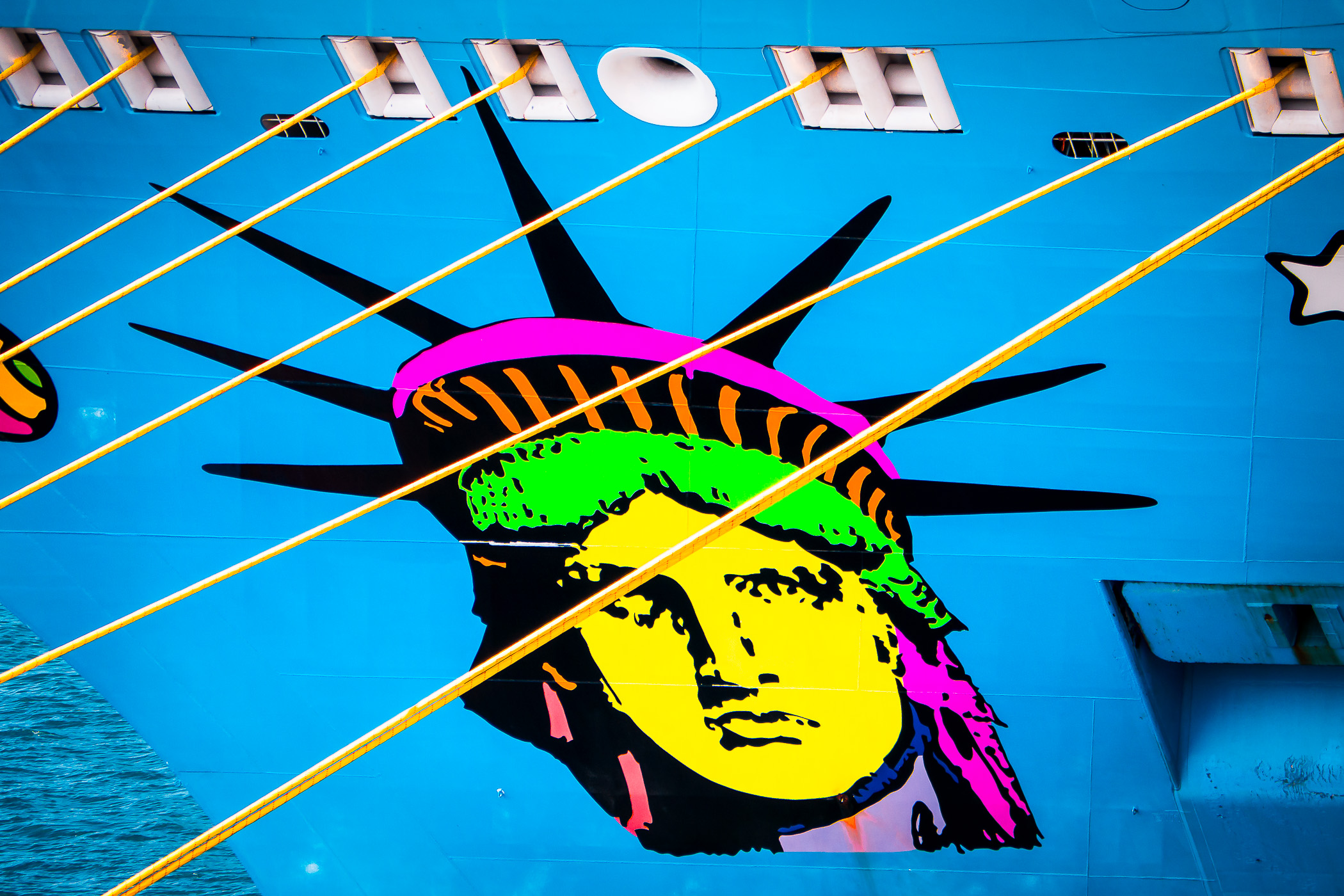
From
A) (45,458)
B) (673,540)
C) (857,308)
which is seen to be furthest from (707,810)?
(45,458)

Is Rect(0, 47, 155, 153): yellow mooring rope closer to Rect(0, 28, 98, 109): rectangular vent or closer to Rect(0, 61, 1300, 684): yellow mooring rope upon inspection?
Rect(0, 28, 98, 109): rectangular vent

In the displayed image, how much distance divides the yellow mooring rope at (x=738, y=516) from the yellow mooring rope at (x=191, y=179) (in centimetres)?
188

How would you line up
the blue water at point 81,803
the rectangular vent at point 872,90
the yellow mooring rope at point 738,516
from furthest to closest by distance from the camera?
the blue water at point 81,803 < the rectangular vent at point 872,90 < the yellow mooring rope at point 738,516

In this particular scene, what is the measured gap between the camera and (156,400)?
3441 millimetres

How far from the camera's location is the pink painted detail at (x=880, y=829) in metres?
3.36

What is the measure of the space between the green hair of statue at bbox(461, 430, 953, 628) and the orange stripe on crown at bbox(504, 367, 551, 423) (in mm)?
102

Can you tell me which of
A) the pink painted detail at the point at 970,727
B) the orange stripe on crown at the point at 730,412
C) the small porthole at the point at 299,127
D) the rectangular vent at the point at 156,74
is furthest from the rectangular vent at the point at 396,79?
the pink painted detail at the point at 970,727

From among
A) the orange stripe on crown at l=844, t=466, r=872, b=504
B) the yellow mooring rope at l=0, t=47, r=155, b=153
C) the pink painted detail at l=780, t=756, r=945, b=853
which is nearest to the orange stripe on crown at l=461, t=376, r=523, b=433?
the orange stripe on crown at l=844, t=466, r=872, b=504

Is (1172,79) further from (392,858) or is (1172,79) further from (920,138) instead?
(392,858)

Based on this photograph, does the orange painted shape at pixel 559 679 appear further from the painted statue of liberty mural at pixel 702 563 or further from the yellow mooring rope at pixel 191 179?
the yellow mooring rope at pixel 191 179

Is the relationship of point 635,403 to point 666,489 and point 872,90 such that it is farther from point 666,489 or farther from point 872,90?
point 872,90

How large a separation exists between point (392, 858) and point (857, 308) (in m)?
2.74

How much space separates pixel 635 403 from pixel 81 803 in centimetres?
655

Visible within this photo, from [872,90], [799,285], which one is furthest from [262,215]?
[872,90]
